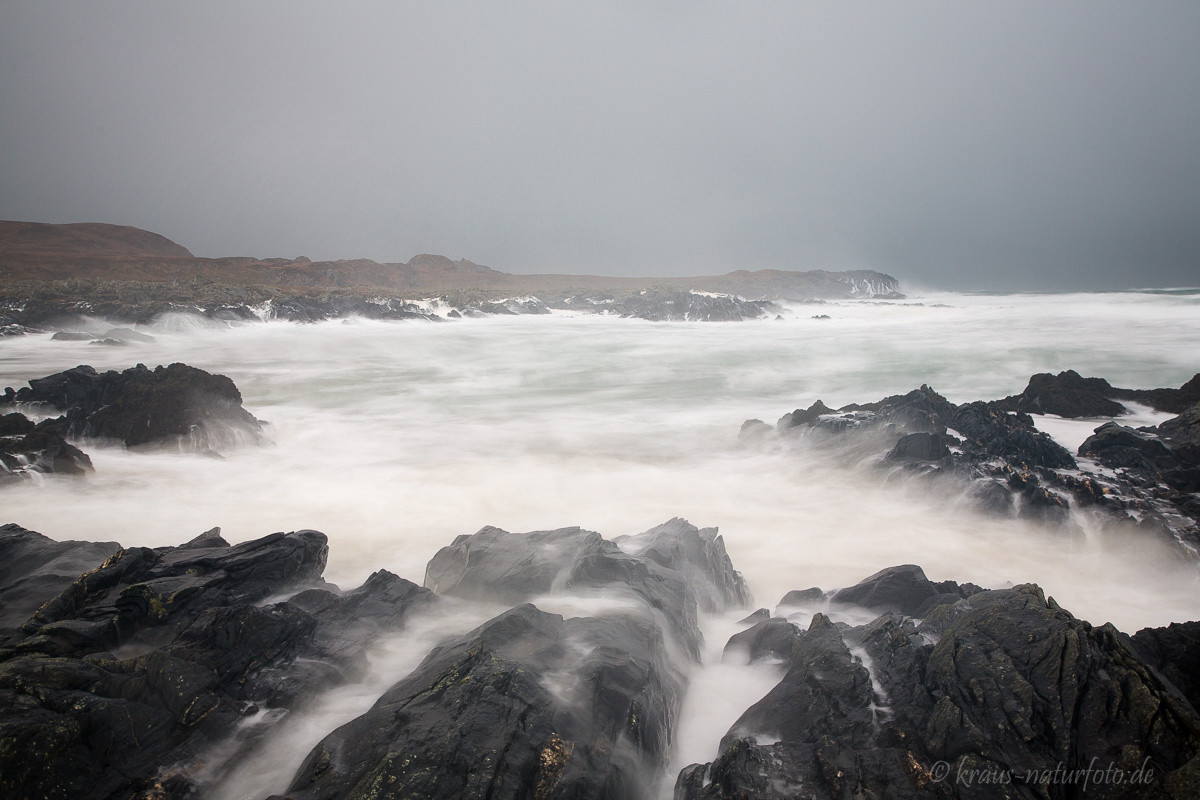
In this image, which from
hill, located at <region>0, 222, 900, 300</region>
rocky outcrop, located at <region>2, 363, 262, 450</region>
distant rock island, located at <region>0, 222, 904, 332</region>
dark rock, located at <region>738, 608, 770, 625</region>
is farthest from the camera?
hill, located at <region>0, 222, 900, 300</region>

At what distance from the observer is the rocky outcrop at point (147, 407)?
9523 mm

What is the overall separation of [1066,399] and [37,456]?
16773mm

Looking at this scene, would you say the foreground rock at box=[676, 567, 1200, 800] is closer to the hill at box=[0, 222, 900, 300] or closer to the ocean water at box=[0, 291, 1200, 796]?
the ocean water at box=[0, 291, 1200, 796]

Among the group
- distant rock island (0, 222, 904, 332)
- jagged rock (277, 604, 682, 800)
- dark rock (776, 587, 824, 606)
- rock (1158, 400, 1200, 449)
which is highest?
distant rock island (0, 222, 904, 332)

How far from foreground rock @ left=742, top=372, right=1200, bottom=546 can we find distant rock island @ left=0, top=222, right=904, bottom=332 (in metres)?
31.2

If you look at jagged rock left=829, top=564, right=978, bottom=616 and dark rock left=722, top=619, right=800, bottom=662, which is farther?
jagged rock left=829, top=564, right=978, bottom=616

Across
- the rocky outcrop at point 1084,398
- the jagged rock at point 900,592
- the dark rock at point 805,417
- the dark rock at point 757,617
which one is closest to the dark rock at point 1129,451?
the rocky outcrop at point 1084,398

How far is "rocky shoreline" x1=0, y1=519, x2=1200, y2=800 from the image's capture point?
2689 millimetres

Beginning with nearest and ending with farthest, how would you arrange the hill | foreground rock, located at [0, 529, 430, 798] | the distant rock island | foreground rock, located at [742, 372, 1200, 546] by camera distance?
1. foreground rock, located at [0, 529, 430, 798]
2. foreground rock, located at [742, 372, 1200, 546]
3. the distant rock island
4. the hill

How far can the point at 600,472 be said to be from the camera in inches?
396

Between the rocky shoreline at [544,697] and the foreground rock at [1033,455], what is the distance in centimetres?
387

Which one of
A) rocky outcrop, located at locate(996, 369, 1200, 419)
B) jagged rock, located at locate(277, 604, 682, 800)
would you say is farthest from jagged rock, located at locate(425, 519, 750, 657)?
rocky outcrop, located at locate(996, 369, 1200, 419)

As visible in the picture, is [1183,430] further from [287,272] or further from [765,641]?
[287,272]

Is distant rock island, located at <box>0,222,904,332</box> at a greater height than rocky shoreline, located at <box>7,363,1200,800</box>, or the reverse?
distant rock island, located at <box>0,222,904,332</box>
